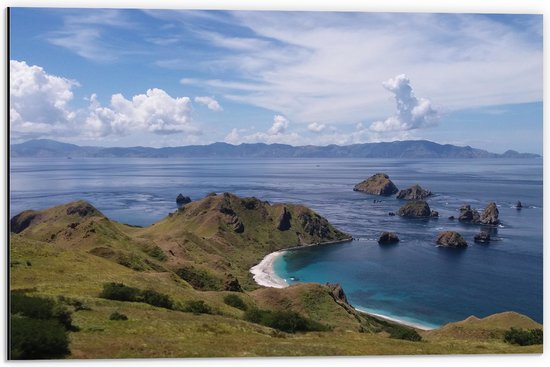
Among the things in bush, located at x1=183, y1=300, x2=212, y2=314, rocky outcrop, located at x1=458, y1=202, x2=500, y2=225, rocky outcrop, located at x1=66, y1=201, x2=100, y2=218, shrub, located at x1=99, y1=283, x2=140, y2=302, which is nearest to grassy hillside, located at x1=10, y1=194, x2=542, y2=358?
bush, located at x1=183, y1=300, x2=212, y2=314

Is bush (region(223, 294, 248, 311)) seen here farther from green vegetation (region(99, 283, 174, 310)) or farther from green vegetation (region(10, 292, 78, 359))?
green vegetation (region(10, 292, 78, 359))

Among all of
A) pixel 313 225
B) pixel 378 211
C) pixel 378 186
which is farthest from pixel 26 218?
pixel 378 211

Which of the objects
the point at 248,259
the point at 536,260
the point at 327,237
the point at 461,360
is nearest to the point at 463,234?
the point at 536,260

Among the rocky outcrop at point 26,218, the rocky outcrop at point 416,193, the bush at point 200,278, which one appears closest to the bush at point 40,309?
the bush at point 200,278

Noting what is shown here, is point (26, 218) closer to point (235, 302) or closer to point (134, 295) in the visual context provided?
point (235, 302)

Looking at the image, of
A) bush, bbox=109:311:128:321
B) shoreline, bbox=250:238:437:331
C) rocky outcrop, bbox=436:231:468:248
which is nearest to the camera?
bush, bbox=109:311:128:321

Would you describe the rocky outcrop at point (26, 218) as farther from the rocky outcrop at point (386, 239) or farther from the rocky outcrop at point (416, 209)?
the rocky outcrop at point (416, 209)
